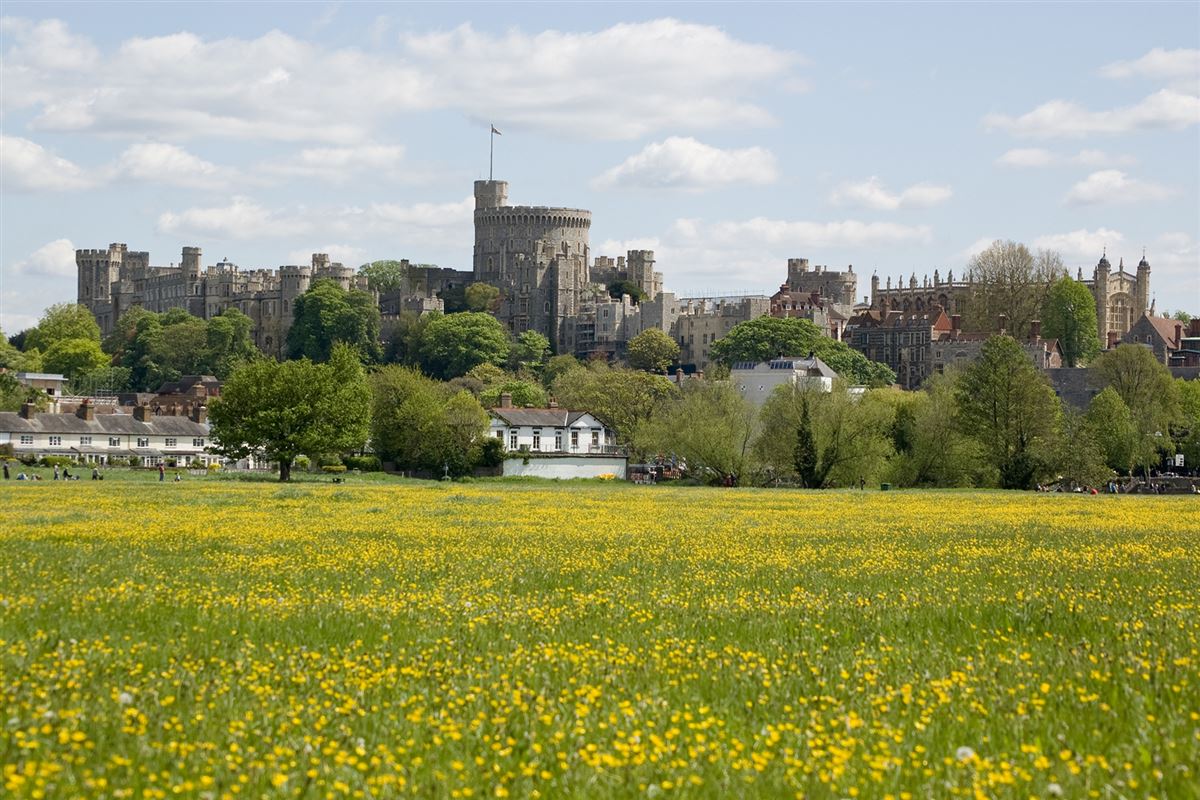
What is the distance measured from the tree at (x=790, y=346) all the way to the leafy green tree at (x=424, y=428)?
232 ft

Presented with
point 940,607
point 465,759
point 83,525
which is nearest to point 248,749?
point 465,759

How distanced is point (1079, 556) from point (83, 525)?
68.8 ft

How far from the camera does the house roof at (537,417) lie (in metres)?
105

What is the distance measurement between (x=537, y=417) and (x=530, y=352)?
285 feet

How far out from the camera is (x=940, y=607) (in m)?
19.4

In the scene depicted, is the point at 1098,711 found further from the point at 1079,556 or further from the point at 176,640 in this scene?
the point at 1079,556

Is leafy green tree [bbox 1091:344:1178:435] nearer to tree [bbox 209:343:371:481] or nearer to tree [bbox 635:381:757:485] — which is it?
tree [bbox 635:381:757:485]

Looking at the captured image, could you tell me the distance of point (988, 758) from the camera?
1141cm

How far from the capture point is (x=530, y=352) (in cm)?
19362

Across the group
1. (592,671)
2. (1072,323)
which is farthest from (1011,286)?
(592,671)

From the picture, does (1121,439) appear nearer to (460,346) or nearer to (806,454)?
(806,454)

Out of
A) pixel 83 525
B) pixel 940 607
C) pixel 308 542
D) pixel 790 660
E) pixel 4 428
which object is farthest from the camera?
pixel 4 428

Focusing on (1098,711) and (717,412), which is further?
(717,412)

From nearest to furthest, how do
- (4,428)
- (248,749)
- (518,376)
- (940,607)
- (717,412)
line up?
(248,749) < (940,607) < (717,412) < (4,428) < (518,376)
